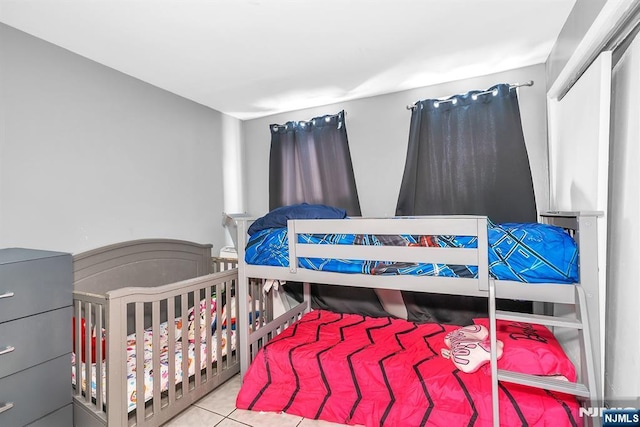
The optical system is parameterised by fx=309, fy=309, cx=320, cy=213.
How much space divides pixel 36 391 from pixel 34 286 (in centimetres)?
54

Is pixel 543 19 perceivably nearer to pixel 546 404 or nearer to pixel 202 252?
pixel 546 404

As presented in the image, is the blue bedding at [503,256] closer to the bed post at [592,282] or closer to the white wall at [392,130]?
the bed post at [592,282]

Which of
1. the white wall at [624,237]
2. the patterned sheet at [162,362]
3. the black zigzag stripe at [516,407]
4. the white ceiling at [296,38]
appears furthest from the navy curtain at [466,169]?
the patterned sheet at [162,362]

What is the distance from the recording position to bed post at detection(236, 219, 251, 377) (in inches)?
87.1

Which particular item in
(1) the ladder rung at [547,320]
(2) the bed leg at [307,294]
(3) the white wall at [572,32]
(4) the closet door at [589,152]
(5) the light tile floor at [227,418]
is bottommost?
(5) the light tile floor at [227,418]

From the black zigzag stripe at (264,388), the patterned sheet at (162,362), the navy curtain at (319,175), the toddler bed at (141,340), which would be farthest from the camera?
the navy curtain at (319,175)

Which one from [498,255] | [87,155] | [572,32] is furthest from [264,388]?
[572,32]

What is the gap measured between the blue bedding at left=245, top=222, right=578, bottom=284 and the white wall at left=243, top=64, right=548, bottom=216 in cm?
107

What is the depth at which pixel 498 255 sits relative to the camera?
1.57 metres

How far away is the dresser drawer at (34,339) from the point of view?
1.48 meters

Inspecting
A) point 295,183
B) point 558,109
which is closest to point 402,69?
point 558,109

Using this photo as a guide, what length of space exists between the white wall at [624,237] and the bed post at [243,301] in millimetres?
2048

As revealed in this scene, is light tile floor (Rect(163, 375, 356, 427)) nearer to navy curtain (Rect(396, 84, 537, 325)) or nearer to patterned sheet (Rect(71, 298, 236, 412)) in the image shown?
patterned sheet (Rect(71, 298, 236, 412))

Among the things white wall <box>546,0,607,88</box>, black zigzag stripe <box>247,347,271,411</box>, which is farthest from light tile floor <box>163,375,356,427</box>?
white wall <box>546,0,607,88</box>
